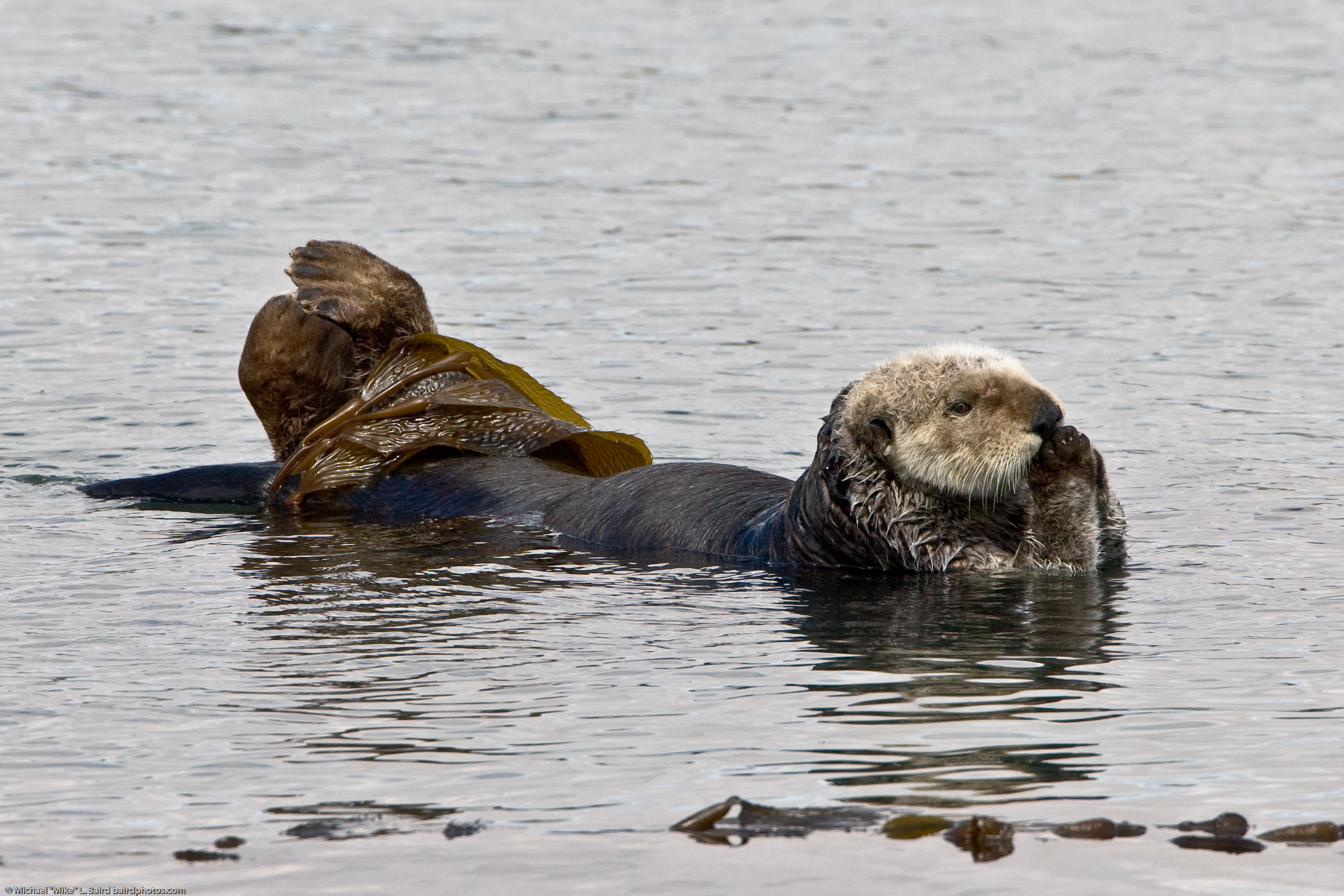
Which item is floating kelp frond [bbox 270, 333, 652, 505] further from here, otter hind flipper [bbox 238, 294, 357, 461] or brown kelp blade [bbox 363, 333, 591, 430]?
otter hind flipper [bbox 238, 294, 357, 461]

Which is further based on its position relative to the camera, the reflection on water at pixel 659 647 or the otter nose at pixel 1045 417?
the otter nose at pixel 1045 417

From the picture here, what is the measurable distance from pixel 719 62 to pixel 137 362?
897 centimetres

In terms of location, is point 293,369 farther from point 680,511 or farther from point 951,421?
point 951,421

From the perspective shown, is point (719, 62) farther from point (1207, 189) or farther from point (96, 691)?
point (96, 691)

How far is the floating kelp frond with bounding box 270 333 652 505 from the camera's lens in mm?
6359

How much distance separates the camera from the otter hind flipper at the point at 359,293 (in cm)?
643

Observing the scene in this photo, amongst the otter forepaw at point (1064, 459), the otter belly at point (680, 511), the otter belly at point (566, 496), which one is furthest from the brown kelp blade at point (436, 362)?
the otter forepaw at point (1064, 459)

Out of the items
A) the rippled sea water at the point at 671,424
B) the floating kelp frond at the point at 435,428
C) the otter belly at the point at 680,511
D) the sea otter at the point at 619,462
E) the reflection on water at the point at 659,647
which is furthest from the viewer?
the floating kelp frond at the point at 435,428

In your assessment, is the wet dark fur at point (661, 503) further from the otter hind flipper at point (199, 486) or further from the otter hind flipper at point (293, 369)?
the otter hind flipper at point (293, 369)

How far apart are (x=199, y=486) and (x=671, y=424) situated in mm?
2068

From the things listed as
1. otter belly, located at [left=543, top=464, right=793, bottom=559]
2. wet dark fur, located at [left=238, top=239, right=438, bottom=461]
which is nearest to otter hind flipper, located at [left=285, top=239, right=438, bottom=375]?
wet dark fur, located at [left=238, top=239, right=438, bottom=461]

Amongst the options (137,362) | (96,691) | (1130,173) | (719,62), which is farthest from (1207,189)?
(96,691)

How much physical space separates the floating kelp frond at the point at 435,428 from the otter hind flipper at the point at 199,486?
0.35 feet

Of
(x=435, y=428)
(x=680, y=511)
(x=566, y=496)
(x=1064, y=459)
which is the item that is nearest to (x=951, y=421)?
(x=1064, y=459)
